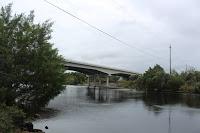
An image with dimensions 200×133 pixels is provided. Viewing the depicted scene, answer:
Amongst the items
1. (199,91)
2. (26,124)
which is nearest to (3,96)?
(26,124)

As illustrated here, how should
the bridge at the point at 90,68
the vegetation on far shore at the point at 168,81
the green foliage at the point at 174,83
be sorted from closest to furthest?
the bridge at the point at 90,68 < the vegetation on far shore at the point at 168,81 < the green foliage at the point at 174,83

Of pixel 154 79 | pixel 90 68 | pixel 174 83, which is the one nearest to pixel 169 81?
pixel 174 83

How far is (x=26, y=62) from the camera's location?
30938 millimetres

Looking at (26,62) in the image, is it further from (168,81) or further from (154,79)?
(154,79)

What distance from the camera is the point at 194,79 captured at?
118625mm

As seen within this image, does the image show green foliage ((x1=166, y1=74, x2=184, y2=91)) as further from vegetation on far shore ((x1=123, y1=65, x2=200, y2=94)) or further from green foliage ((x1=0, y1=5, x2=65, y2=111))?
green foliage ((x1=0, y1=5, x2=65, y2=111))

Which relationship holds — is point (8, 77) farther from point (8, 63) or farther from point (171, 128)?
point (171, 128)

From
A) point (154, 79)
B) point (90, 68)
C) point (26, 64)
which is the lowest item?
point (26, 64)

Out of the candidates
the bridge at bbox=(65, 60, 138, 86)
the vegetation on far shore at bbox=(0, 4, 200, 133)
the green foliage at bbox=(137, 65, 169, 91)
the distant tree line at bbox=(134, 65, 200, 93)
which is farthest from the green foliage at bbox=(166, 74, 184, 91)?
the vegetation on far shore at bbox=(0, 4, 200, 133)

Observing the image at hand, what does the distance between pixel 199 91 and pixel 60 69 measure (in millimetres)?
79233

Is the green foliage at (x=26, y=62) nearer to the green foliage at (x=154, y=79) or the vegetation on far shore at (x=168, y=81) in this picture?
the vegetation on far shore at (x=168, y=81)

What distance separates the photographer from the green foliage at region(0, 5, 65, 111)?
29.4m

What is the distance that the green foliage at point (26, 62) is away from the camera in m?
29.4

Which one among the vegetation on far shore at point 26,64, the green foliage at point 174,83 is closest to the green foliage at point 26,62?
the vegetation on far shore at point 26,64
